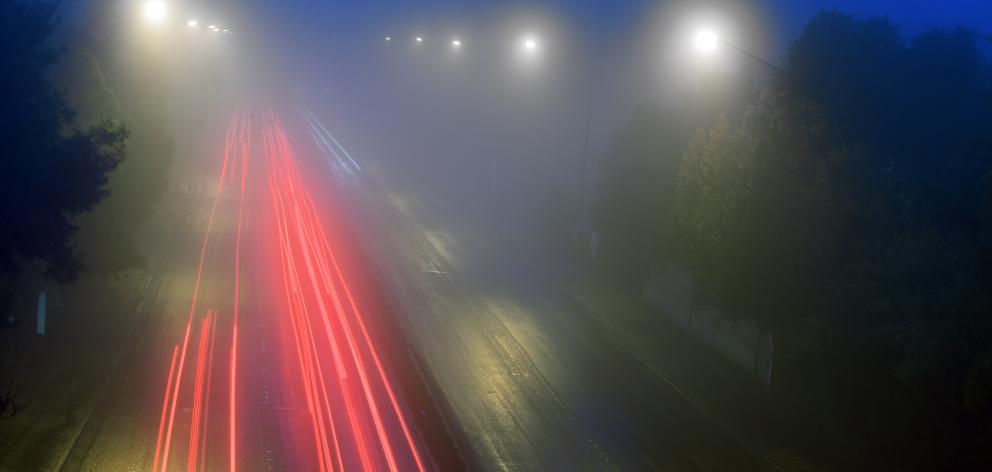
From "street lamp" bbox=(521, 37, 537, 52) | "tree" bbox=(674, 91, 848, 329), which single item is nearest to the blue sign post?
"tree" bbox=(674, 91, 848, 329)

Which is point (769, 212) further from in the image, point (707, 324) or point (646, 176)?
point (646, 176)

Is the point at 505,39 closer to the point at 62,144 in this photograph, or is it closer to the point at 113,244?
the point at 113,244

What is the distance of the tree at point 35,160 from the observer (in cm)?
1519

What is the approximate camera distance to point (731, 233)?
1952 cm

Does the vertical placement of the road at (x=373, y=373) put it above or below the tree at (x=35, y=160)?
below

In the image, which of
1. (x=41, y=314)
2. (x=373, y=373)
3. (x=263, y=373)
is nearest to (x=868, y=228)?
(x=373, y=373)

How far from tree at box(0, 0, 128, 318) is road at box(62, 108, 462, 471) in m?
3.17

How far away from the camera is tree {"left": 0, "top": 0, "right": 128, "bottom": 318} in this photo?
598 inches

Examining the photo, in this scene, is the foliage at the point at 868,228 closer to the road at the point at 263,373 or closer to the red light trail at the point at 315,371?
the road at the point at 263,373

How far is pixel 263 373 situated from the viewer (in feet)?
60.1

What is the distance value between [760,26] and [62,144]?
2543cm

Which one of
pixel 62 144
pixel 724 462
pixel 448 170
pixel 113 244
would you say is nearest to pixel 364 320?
pixel 113 244

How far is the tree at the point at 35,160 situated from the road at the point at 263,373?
3171 mm

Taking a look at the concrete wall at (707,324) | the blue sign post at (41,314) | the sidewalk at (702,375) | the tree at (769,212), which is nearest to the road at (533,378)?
the sidewalk at (702,375)
